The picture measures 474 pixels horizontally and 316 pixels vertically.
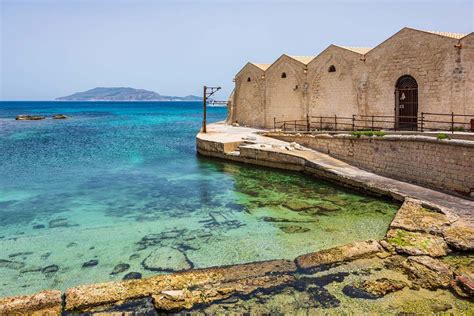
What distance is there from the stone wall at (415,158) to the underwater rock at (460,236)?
117 inches

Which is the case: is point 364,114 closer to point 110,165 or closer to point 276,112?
point 276,112

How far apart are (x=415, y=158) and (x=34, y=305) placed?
40.0 ft

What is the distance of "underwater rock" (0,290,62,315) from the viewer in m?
6.67

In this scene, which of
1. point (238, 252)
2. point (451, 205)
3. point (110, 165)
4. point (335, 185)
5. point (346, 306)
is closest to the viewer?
point (346, 306)

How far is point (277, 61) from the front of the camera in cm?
2603

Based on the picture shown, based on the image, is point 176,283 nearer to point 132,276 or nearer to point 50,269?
point 132,276

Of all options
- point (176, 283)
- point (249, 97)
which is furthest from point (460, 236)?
point (249, 97)

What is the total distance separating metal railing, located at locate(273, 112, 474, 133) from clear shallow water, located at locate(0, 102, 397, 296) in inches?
205

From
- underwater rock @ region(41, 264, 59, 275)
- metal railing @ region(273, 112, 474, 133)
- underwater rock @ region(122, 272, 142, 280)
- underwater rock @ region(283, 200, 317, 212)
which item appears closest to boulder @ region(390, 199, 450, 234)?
underwater rock @ region(283, 200, 317, 212)

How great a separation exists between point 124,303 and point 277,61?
2154cm

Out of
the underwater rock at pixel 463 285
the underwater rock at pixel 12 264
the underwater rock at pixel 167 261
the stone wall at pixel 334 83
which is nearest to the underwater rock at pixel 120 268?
the underwater rock at pixel 167 261

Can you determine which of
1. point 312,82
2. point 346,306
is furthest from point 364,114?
point 346,306

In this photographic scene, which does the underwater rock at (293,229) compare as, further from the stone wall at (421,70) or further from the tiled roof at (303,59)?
the tiled roof at (303,59)

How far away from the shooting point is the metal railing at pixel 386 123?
16.2 m
